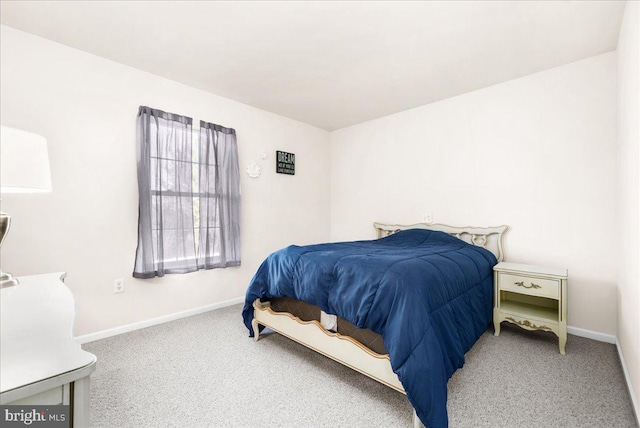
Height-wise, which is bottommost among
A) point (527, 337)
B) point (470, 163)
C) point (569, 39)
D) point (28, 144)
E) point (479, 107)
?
point (527, 337)

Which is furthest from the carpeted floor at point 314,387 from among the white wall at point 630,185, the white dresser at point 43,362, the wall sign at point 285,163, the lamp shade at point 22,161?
the wall sign at point 285,163

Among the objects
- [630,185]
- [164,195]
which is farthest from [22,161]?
[630,185]

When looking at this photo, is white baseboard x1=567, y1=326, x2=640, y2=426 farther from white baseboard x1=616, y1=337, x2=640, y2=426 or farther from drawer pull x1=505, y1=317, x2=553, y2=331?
drawer pull x1=505, y1=317, x2=553, y2=331

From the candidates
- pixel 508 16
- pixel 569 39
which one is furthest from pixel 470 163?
pixel 508 16

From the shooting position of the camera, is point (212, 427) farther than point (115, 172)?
No

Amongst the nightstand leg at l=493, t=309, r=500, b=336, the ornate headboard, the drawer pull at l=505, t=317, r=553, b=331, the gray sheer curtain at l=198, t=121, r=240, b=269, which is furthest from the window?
the drawer pull at l=505, t=317, r=553, b=331

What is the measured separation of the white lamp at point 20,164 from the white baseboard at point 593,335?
389 centimetres

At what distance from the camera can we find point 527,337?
2508 millimetres

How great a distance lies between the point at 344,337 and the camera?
5.87 feet

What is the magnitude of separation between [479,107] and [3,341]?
3764mm

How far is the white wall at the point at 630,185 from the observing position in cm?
154

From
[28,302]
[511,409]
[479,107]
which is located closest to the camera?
[28,302]

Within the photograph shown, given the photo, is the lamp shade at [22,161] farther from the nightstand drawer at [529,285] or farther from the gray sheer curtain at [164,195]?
the nightstand drawer at [529,285]

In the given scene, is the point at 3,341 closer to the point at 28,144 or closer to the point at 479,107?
the point at 28,144
